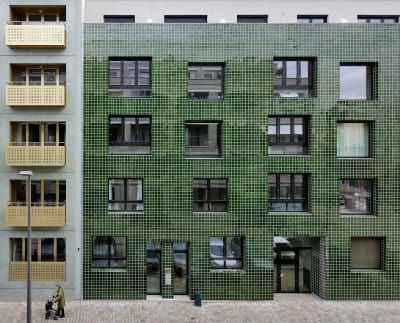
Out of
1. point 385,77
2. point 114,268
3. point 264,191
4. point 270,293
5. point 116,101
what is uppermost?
point 385,77

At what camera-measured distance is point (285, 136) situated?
2139cm

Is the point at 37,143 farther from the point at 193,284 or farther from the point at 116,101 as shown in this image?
the point at 193,284


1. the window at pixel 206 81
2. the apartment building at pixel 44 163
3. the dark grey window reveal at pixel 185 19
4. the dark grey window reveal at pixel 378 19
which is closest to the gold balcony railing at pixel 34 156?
the apartment building at pixel 44 163

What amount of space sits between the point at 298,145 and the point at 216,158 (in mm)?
4528

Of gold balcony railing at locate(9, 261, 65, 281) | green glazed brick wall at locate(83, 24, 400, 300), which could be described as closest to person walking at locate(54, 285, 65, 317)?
gold balcony railing at locate(9, 261, 65, 281)

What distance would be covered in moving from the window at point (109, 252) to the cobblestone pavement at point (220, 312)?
6.40 ft

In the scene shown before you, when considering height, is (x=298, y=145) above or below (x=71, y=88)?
below

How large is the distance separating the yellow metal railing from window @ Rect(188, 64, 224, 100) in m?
6.70

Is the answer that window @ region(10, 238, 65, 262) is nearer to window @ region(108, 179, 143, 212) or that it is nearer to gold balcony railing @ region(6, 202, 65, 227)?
gold balcony railing @ region(6, 202, 65, 227)

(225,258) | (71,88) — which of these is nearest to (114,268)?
(225,258)

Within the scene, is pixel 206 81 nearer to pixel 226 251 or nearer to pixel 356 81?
pixel 356 81

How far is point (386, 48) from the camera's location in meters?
21.1

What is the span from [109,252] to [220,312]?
6.58m

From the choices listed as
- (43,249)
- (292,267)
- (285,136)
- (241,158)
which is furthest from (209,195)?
(43,249)
